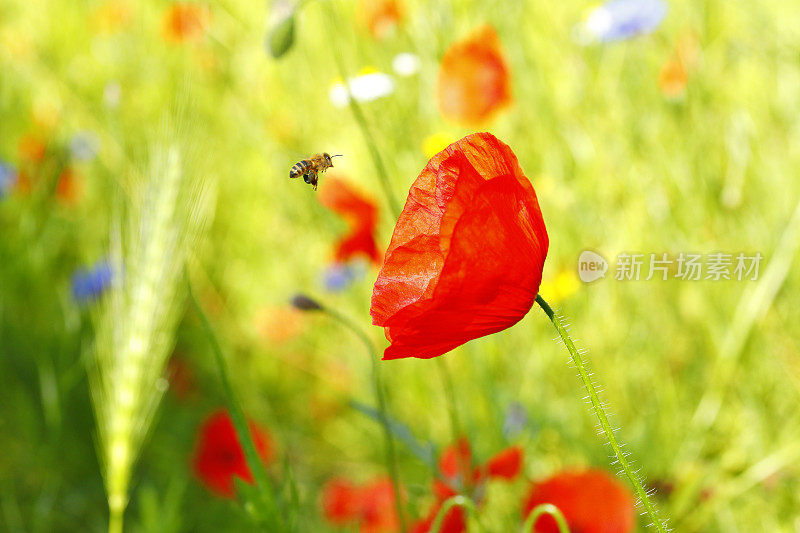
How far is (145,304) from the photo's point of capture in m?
0.67

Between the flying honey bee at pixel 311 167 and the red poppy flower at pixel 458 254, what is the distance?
0.66 feet

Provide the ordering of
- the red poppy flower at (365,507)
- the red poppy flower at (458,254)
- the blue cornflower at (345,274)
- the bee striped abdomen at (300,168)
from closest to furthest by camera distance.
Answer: the red poppy flower at (458,254) < the bee striped abdomen at (300,168) < the red poppy flower at (365,507) < the blue cornflower at (345,274)

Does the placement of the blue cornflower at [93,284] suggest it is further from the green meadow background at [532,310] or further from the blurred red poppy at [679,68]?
the blurred red poppy at [679,68]

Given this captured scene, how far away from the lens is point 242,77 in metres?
2.05

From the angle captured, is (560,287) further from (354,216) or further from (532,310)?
(354,216)

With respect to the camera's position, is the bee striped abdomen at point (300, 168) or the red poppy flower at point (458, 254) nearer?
the red poppy flower at point (458, 254)

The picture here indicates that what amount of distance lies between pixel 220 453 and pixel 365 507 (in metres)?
0.30

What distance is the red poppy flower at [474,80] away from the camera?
3.82 ft

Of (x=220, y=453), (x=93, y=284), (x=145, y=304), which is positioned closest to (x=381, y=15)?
(x=93, y=284)

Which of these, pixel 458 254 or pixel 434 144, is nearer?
pixel 458 254

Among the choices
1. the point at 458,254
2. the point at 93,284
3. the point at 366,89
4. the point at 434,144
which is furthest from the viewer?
the point at 93,284

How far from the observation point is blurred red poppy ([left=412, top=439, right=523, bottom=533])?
27.8 inches

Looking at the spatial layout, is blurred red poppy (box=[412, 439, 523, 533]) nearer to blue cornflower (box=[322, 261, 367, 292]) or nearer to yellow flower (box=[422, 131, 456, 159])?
yellow flower (box=[422, 131, 456, 159])

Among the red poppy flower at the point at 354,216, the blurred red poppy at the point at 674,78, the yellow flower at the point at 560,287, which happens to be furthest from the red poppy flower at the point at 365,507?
the blurred red poppy at the point at 674,78
